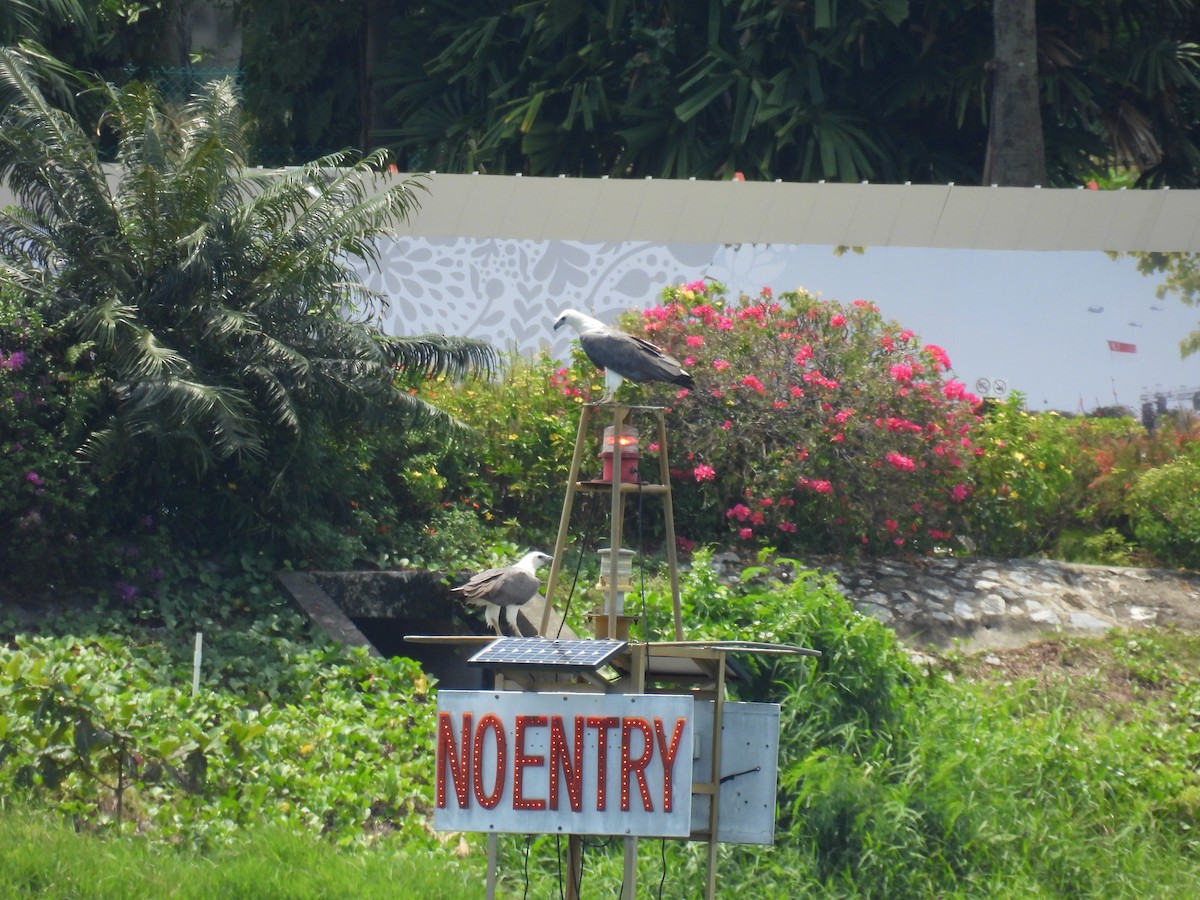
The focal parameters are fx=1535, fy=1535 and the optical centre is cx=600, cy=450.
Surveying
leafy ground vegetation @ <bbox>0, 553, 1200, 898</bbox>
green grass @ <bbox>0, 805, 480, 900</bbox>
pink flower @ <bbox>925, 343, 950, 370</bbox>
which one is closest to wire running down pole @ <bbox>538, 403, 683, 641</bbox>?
leafy ground vegetation @ <bbox>0, 553, 1200, 898</bbox>

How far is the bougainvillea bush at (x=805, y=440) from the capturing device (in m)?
10.0

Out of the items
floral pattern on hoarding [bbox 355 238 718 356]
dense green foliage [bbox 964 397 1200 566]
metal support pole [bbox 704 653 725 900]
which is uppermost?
floral pattern on hoarding [bbox 355 238 718 356]

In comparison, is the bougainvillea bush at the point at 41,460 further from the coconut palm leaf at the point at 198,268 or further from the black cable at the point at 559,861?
the black cable at the point at 559,861

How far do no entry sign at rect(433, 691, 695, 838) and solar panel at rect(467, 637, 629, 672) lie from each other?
0.10 meters

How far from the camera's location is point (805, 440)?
1003 centimetres

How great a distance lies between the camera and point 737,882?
6.83 metres

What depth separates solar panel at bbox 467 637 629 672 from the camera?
14.5ft

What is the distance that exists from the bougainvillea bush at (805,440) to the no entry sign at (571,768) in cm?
547

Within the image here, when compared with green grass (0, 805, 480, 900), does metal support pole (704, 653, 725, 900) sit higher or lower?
higher

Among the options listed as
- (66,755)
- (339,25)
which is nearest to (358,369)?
(66,755)

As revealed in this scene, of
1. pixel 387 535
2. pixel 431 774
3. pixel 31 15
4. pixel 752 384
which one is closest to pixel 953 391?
pixel 752 384

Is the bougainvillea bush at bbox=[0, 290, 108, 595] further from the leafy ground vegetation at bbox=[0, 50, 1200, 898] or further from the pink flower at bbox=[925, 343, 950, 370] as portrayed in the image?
the pink flower at bbox=[925, 343, 950, 370]

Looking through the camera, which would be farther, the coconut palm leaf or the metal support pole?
the coconut palm leaf

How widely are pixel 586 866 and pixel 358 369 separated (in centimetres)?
349
